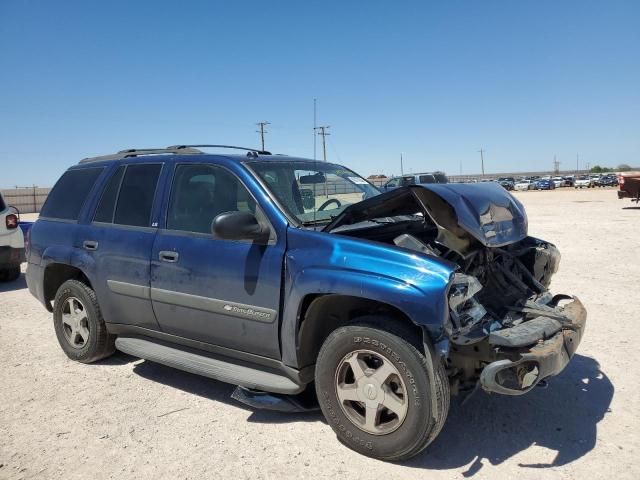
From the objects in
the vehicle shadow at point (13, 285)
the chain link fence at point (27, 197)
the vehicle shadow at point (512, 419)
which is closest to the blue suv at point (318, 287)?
the vehicle shadow at point (512, 419)

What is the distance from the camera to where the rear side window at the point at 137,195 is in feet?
13.8

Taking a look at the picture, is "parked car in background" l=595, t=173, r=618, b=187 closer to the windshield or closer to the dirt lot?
the dirt lot

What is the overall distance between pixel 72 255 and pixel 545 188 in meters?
66.2

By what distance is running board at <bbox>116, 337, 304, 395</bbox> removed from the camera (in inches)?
133

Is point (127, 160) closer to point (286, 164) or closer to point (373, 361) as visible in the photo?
point (286, 164)

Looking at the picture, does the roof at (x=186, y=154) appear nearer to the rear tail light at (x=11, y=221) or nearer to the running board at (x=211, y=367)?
the running board at (x=211, y=367)

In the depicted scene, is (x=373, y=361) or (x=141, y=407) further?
(x=141, y=407)

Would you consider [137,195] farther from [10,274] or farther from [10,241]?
[10,274]

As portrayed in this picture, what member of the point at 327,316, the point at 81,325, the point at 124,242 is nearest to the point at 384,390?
the point at 327,316

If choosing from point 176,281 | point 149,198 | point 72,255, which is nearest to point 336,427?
point 176,281

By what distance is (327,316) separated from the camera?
3.39m

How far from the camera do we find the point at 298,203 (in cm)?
382

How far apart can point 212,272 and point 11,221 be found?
7316 millimetres

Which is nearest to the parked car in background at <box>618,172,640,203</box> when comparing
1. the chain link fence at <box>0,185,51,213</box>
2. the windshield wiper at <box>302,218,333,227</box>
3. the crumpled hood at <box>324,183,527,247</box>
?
the crumpled hood at <box>324,183,527,247</box>
